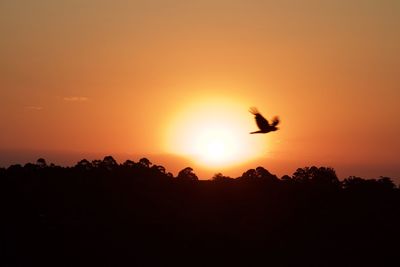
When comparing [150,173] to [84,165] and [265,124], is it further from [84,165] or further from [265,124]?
[265,124]

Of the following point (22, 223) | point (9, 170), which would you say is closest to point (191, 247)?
point (22, 223)

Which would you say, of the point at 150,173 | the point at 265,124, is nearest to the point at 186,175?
the point at 150,173

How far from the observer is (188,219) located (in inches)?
3041

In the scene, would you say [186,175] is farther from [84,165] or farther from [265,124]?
[265,124]

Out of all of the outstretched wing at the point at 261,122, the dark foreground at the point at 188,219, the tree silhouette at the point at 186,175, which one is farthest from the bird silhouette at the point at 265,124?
the tree silhouette at the point at 186,175

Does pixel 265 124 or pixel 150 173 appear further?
pixel 150 173

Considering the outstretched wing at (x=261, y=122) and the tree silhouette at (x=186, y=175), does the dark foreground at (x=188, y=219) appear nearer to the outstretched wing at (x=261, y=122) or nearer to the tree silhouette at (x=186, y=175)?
the tree silhouette at (x=186, y=175)

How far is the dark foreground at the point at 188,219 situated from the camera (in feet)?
220

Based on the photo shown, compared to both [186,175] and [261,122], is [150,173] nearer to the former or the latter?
[186,175]

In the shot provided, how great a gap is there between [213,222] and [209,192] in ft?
50.3

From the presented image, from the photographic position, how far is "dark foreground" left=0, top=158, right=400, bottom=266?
6694cm

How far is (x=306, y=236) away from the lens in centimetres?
7450

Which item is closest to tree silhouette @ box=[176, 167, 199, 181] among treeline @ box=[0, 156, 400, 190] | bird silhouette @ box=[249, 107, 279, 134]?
treeline @ box=[0, 156, 400, 190]

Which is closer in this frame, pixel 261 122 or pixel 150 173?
pixel 261 122
